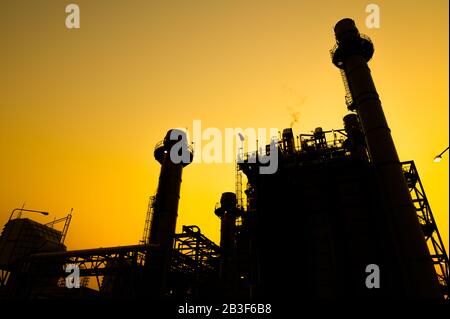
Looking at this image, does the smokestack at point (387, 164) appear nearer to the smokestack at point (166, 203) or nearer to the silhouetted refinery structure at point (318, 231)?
the silhouetted refinery structure at point (318, 231)

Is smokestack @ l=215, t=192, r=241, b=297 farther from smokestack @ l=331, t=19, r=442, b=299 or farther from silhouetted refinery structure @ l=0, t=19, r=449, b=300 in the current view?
smokestack @ l=331, t=19, r=442, b=299

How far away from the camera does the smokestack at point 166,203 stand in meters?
20.4

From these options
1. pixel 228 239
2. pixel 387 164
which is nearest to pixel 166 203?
pixel 228 239

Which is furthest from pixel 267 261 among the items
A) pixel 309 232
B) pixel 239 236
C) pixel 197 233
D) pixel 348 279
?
pixel 197 233

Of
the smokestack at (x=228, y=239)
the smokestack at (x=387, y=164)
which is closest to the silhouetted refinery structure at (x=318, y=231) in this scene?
the smokestack at (x=387, y=164)

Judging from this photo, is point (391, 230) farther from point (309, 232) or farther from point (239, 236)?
point (239, 236)

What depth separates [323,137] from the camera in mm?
23062

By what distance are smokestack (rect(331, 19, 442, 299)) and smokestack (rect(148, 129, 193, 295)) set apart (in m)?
14.8

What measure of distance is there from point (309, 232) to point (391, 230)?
14.7ft

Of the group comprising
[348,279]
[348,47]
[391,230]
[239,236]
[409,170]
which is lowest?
[348,279]

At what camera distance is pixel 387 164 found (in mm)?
17734

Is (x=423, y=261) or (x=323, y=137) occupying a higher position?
(x=323, y=137)

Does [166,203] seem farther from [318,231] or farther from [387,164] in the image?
[387,164]
